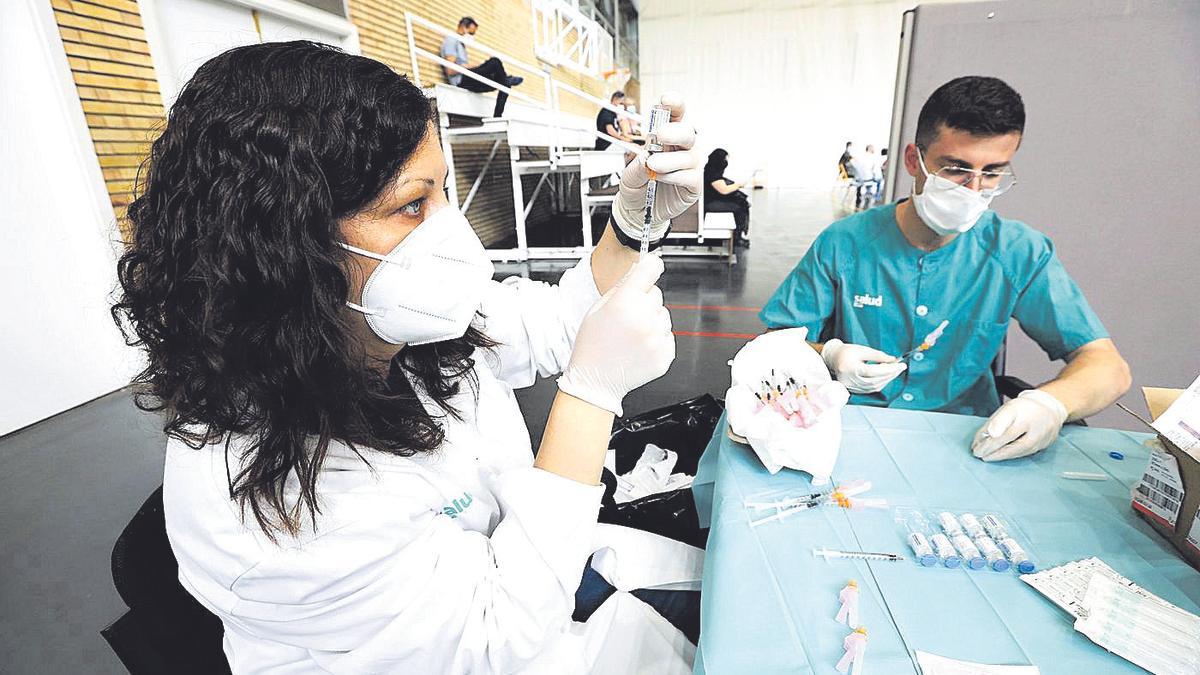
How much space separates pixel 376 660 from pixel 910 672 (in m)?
0.58

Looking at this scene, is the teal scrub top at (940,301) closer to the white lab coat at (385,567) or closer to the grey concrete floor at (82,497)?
the white lab coat at (385,567)

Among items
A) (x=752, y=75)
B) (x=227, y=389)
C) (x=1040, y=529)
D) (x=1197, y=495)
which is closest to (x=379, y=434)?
(x=227, y=389)

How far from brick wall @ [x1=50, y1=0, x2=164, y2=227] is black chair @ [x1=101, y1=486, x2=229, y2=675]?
8.08ft

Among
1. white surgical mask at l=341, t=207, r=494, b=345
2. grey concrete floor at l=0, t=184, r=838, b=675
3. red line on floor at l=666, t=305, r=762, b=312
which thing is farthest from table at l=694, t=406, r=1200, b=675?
red line on floor at l=666, t=305, r=762, b=312

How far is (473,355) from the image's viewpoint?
998mm

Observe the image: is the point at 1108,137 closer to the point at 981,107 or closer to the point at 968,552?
the point at 981,107

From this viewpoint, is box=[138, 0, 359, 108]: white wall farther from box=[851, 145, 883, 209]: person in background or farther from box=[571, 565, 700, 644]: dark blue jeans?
box=[851, 145, 883, 209]: person in background

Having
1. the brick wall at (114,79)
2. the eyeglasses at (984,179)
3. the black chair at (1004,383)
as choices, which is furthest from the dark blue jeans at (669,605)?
the brick wall at (114,79)

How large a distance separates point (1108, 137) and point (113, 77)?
167 inches

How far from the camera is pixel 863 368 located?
3.91 feet

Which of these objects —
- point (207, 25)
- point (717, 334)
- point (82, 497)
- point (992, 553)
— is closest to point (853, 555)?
point (992, 553)

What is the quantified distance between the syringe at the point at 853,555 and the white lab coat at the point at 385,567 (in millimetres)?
333

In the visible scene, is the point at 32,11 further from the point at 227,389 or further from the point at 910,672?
the point at 910,672

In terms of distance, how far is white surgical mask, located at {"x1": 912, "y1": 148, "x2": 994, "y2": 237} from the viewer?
1241mm
